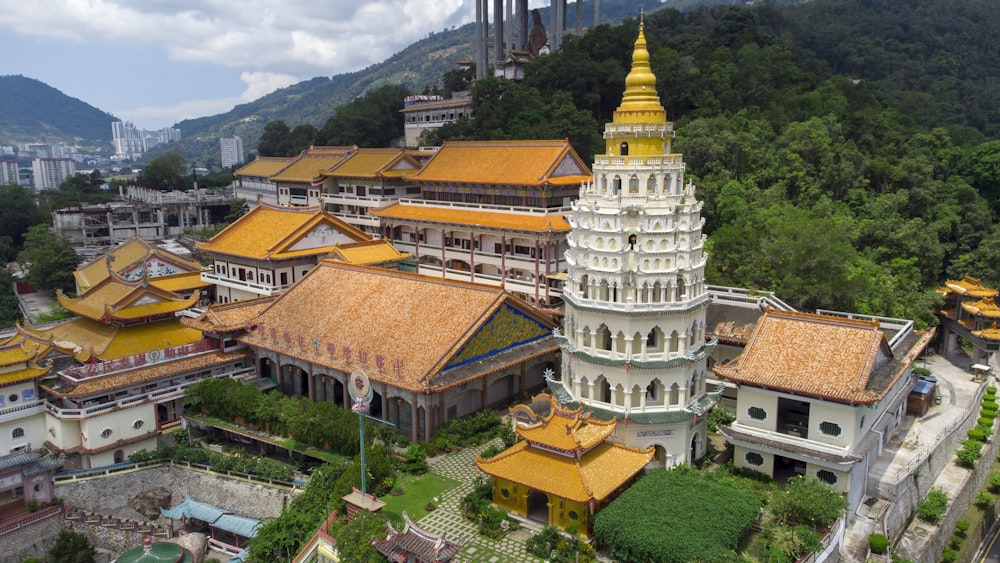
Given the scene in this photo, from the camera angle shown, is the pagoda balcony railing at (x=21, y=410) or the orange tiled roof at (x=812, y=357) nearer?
the orange tiled roof at (x=812, y=357)

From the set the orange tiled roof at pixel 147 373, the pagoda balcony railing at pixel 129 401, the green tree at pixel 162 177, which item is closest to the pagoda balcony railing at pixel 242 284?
the orange tiled roof at pixel 147 373

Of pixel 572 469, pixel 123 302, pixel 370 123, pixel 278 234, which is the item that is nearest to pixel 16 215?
pixel 370 123

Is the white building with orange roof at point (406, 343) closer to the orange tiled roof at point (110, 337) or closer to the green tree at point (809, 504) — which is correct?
the orange tiled roof at point (110, 337)

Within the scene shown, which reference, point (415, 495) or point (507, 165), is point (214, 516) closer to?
point (415, 495)

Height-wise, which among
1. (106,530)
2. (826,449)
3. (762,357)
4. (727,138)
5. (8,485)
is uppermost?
(727,138)

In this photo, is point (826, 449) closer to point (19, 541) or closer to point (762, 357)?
point (762, 357)

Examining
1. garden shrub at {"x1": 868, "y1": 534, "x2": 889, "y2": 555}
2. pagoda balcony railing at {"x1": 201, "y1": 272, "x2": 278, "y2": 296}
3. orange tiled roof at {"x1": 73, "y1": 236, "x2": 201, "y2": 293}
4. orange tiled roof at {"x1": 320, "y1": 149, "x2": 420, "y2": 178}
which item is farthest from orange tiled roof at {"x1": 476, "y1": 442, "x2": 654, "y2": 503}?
orange tiled roof at {"x1": 320, "y1": 149, "x2": 420, "y2": 178}

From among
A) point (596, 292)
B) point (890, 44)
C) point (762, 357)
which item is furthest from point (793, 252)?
point (890, 44)
